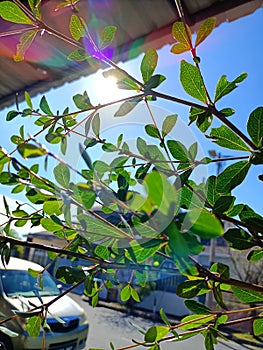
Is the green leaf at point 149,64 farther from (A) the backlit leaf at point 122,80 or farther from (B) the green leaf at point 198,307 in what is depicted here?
(B) the green leaf at point 198,307

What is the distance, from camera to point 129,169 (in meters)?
0.40

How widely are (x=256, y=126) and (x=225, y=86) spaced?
53 mm

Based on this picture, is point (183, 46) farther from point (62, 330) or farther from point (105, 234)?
point (62, 330)

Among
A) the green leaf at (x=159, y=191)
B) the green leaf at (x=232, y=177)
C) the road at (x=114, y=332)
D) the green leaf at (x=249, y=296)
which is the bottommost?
the road at (x=114, y=332)

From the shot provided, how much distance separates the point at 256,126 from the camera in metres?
0.25

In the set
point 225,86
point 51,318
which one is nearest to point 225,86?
point 225,86

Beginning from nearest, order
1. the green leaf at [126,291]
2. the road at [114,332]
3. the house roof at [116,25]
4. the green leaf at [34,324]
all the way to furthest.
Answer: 1. the green leaf at [34,324]
2. the green leaf at [126,291]
3. the house roof at [116,25]
4. the road at [114,332]

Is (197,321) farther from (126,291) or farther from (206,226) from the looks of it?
(206,226)

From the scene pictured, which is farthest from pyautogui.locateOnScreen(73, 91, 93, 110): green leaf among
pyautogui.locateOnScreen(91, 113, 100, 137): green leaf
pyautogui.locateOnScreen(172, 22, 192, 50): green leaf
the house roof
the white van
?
the white van

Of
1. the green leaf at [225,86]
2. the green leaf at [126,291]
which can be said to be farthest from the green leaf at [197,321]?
the green leaf at [225,86]

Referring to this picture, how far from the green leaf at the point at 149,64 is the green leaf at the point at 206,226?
0.16 m

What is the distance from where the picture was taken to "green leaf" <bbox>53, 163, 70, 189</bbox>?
0.28 m

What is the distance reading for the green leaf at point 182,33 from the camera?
28 centimetres

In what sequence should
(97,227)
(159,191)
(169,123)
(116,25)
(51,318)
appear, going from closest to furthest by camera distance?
(159,191) → (97,227) → (169,123) → (116,25) → (51,318)
